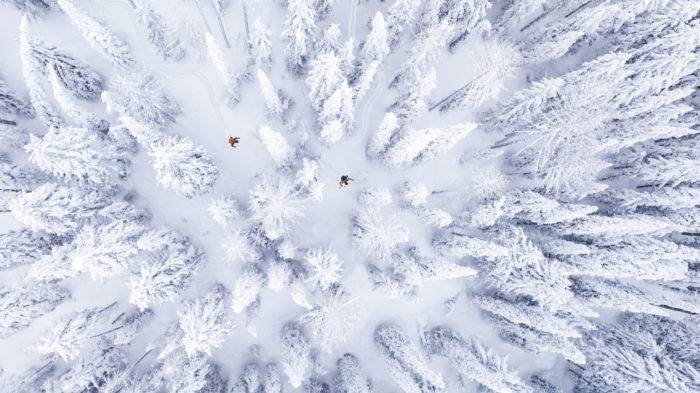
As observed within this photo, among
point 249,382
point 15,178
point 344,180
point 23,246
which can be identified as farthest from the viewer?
point 344,180

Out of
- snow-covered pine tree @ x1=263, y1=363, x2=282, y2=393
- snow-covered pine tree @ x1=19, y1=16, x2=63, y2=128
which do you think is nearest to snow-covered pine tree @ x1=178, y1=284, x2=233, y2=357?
snow-covered pine tree @ x1=263, y1=363, x2=282, y2=393

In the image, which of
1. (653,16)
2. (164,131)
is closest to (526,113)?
(653,16)

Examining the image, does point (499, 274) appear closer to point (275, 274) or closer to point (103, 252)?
point (275, 274)

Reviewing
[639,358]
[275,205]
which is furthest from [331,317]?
[639,358]

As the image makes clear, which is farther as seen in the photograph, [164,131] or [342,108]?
[164,131]

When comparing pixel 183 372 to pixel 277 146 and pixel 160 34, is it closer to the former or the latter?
pixel 277 146

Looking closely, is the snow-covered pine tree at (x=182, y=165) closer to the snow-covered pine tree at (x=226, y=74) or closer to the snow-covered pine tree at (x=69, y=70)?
the snow-covered pine tree at (x=226, y=74)
